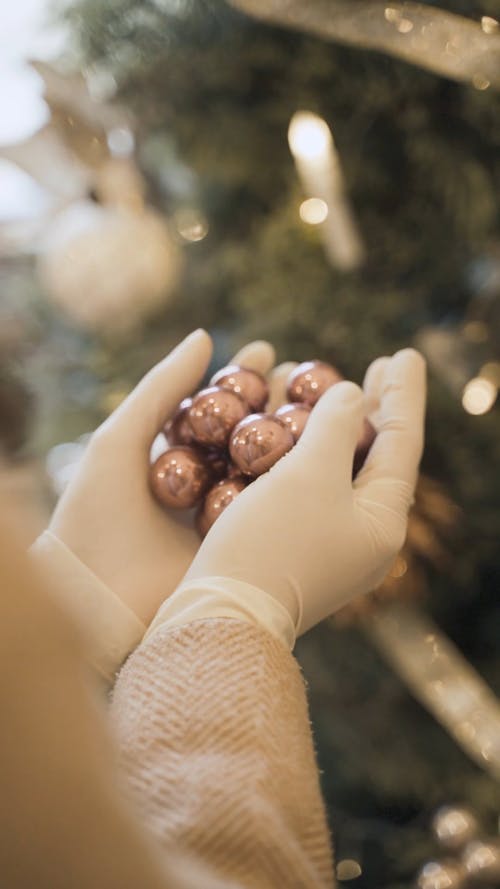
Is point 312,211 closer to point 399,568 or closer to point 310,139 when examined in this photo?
point 310,139

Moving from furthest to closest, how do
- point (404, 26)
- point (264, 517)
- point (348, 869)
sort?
point (348, 869) < point (404, 26) < point (264, 517)

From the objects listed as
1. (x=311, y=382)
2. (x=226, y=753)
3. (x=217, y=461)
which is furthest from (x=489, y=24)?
(x=226, y=753)

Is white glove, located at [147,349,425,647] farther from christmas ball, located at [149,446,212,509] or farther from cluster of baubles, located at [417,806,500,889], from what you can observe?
cluster of baubles, located at [417,806,500,889]

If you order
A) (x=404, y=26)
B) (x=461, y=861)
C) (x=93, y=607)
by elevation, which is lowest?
(x=461, y=861)

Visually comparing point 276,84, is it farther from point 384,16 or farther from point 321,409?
point 321,409

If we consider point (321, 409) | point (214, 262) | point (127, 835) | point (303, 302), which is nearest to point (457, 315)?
point (303, 302)
